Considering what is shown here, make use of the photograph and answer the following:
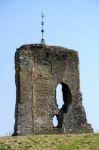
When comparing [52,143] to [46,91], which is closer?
[52,143]

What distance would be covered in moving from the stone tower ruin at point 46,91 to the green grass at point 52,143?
166 inches

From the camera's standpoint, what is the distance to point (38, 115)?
25016 millimetres

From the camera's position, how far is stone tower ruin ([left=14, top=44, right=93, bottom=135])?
80.7ft

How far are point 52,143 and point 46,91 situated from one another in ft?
20.9

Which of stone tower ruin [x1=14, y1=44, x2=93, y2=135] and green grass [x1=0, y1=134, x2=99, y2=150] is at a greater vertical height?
stone tower ruin [x1=14, y1=44, x2=93, y2=135]

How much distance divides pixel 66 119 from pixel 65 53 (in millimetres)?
3403

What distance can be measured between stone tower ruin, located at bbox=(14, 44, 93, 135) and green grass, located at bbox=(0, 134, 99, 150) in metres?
4.23

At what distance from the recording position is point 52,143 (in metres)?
19.3

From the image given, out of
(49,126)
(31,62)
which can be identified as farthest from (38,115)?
(31,62)

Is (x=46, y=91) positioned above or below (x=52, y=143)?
above

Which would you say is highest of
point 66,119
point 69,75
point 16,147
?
point 69,75

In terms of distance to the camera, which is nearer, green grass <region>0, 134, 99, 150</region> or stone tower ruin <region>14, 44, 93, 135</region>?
green grass <region>0, 134, 99, 150</region>

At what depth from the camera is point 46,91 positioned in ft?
83.4

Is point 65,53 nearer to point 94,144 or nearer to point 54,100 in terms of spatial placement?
point 54,100
